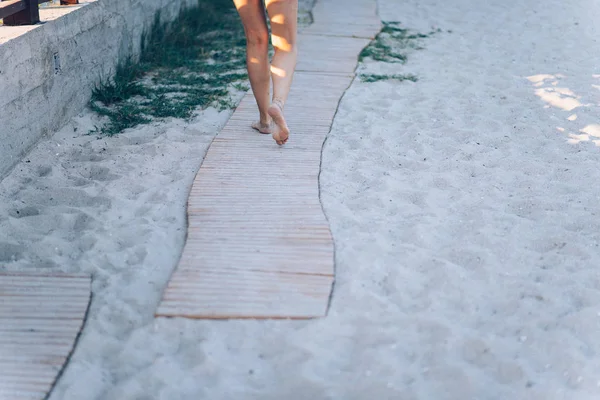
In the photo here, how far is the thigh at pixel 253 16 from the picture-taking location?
3.46 m

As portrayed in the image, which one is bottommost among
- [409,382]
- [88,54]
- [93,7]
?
[409,382]

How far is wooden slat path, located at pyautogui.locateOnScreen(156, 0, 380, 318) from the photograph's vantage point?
2.47 meters

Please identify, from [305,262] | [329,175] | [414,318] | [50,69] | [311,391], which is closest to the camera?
[311,391]

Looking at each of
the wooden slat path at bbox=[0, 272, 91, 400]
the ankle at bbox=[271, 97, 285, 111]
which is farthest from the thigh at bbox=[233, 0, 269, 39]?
the wooden slat path at bbox=[0, 272, 91, 400]

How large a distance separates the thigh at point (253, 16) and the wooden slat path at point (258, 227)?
66cm

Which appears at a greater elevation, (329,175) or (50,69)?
(50,69)

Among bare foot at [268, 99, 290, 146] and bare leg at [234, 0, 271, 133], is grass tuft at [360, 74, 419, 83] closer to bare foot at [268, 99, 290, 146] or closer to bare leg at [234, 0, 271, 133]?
bare leg at [234, 0, 271, 133]

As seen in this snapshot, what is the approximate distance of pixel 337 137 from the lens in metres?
4.05

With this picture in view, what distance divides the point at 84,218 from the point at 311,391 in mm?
1546

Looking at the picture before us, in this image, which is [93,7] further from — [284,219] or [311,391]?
[311,391]

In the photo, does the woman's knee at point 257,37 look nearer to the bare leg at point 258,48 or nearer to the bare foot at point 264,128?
the bare leg at point 258,48

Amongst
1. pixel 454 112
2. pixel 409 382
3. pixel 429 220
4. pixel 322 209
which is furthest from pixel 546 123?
pixel 409 382

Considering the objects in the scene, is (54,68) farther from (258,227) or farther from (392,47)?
(392,47)

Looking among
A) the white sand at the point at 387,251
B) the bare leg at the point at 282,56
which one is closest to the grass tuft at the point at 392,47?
the white sand at the point at 387,251
